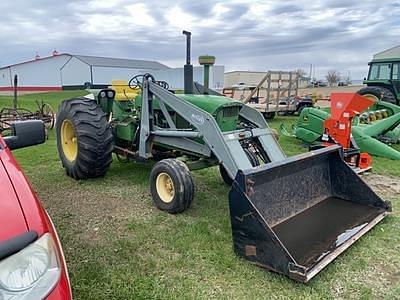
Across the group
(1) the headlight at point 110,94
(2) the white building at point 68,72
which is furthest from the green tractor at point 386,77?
(2) the white building at point 68,72

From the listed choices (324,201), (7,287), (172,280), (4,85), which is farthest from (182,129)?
(4,85)

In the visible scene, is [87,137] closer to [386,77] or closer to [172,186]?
[172,186]

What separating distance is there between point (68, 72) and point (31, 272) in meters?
46.9

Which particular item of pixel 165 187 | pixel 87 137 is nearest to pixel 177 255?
pixel 165 187

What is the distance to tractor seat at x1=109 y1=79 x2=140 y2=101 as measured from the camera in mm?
5203

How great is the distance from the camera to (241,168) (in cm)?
346

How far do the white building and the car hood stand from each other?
39.2 m

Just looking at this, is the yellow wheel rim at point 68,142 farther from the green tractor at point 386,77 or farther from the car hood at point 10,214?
the green tractor at point 386,77

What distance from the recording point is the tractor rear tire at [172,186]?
3500mm

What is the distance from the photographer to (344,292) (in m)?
2.39

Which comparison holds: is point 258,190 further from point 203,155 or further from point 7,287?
point 7,287

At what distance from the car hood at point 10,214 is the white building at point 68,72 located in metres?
39.2

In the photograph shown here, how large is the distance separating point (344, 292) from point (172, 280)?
46.1 inches

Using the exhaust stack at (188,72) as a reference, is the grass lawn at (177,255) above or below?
below
